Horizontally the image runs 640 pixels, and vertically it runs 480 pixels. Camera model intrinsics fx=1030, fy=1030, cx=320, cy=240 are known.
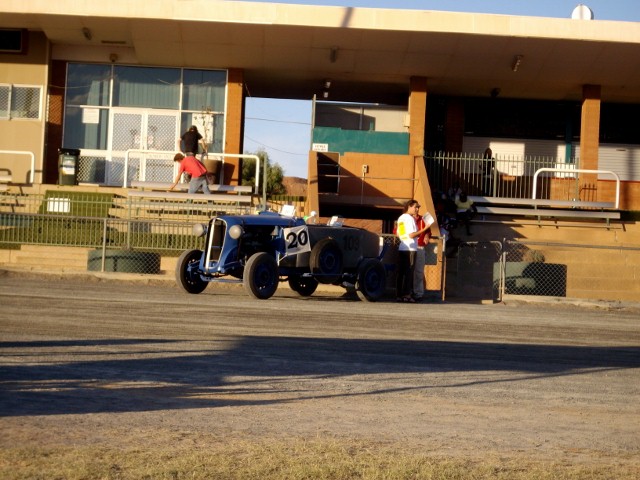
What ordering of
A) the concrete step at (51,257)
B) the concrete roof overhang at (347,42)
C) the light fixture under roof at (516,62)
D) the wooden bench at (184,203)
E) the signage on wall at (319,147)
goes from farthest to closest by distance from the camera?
the signage on wall at (319,147), the light fixture under roof at (516,62), the concrete roof overhang at (347,42), the wooden bench at (184,203), the concrete step at (51,257)

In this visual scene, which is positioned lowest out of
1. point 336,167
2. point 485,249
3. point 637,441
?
point 637,441

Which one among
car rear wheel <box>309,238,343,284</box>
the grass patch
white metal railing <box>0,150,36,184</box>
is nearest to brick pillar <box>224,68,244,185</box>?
white metal railing <box>0,150,36,184</box>

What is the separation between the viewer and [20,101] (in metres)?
32.5

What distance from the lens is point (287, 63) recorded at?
104 feet

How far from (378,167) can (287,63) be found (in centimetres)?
446

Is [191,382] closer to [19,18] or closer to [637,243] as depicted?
[637,243]

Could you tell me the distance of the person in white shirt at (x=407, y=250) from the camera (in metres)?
19.0

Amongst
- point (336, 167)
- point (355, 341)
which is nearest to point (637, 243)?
point (336, 167)

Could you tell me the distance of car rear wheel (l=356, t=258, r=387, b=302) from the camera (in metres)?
18.6

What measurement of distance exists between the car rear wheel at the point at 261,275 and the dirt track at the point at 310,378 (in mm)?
1305

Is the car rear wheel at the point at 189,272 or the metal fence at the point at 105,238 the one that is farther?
the metal fence at the point at 105,238

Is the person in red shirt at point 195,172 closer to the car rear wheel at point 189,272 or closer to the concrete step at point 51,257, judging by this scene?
the concrete step at point 51,257

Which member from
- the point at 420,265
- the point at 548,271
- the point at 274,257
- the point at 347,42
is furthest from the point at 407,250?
the point at 347,42

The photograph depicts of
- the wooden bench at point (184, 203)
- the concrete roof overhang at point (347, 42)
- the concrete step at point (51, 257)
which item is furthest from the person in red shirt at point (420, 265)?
the concrete roof overhang at point (347, 42)
